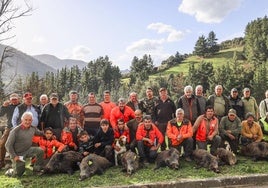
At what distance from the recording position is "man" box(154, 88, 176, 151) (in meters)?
11.6

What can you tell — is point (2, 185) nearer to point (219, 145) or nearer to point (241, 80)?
point (219, 145)

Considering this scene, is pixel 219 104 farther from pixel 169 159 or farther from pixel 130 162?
pixel 130 162

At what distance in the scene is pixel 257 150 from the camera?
10.5 m

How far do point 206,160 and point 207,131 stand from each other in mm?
1362

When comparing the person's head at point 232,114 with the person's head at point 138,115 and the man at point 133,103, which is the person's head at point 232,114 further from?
the man at point 133,103

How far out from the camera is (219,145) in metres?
11.1

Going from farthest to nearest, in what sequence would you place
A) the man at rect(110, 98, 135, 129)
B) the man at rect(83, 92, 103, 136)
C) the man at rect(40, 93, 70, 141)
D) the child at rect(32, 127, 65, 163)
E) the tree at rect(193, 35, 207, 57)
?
the tree at rect(193, 35, 207, 57), the man at rect(83, 92, 103, 136), the man at rect(110, 98, 135, 129), the man at rect(40, 93, 70, 141), the child at rect(32, 127, 65, 163)

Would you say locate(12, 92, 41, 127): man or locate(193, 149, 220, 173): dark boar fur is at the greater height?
locate(12, 92, 41, 127): man

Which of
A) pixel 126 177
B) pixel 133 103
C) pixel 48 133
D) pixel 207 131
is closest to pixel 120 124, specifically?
pixel 133 103

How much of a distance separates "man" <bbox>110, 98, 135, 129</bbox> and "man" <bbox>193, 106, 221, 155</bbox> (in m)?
2.22

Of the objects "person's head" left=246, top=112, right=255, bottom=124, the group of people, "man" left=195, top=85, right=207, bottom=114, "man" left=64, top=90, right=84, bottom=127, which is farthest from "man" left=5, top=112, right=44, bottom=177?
"person's head" left=246, top=112, right=255, bottom=124

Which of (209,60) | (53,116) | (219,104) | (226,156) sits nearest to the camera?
(226,156)

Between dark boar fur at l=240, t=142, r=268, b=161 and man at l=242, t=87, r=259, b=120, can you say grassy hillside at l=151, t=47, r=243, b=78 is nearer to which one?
man at l=242, t=87, r=259, b=120

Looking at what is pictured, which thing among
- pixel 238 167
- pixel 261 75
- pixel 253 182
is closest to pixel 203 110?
pixel 238 167
